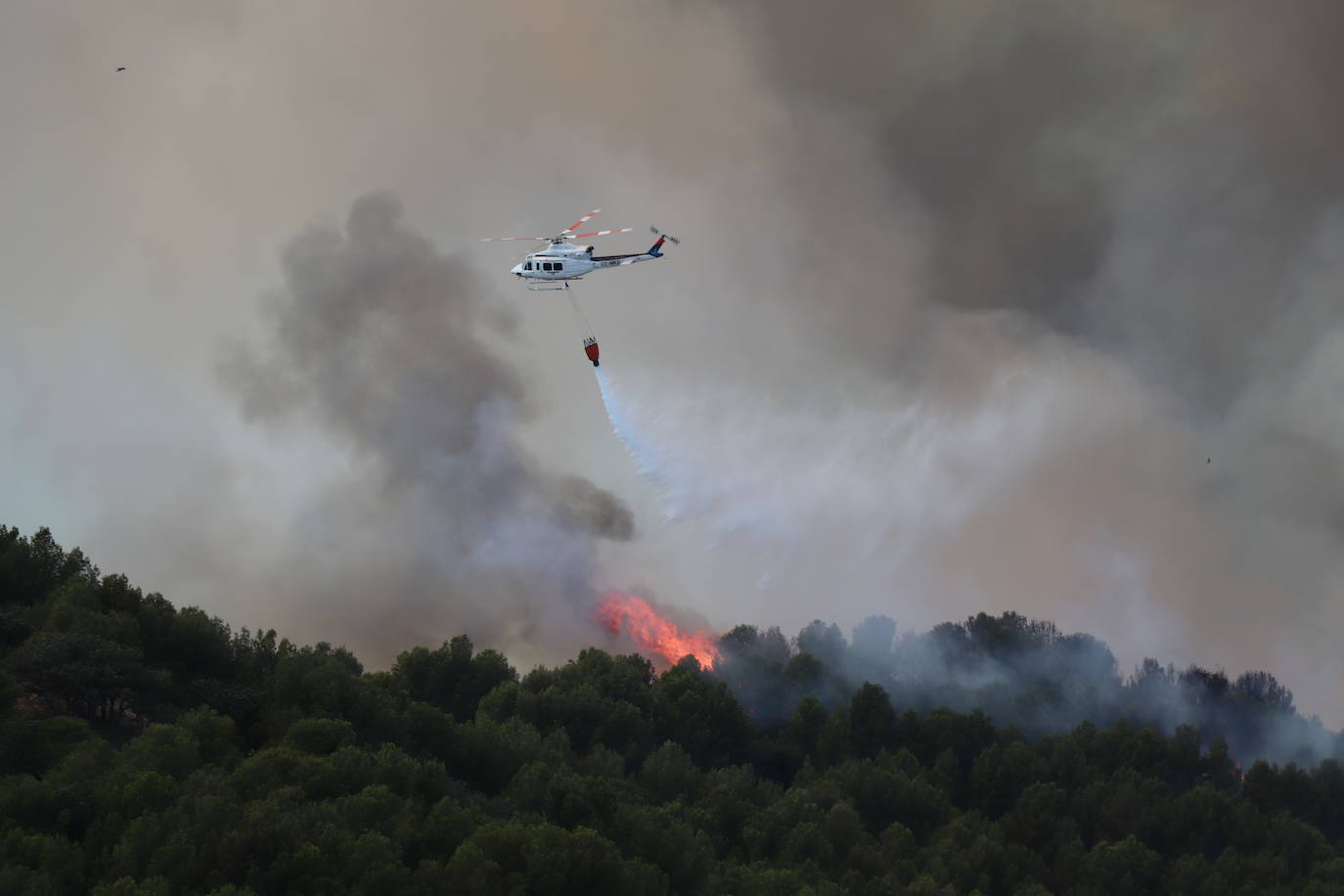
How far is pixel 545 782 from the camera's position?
114062mm

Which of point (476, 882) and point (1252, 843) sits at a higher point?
point (1252, 843)

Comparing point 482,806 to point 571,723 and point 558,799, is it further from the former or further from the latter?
point 571,723

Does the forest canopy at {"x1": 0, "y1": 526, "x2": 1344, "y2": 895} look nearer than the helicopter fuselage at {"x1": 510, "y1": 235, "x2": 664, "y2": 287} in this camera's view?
Yes

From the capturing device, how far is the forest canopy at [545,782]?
299 feet

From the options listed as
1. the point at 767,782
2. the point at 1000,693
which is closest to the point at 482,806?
the point at 767,782

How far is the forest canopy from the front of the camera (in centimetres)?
9125

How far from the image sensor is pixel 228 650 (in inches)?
5005

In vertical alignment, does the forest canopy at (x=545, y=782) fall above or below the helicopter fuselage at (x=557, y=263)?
below

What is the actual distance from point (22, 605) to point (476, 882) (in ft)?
168

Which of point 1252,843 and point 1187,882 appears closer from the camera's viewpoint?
point 1187,882

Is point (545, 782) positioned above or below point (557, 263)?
below

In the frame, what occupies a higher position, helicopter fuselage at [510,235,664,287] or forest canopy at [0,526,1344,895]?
helicopter fuselage at [510,235,664,287]

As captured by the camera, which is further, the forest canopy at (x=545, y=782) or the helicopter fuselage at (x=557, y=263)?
the helicopter fuselage at (x=557, y=263)

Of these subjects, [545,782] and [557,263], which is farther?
[557,263]
